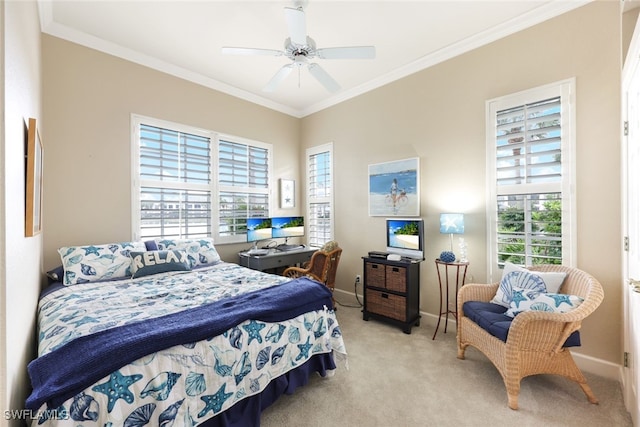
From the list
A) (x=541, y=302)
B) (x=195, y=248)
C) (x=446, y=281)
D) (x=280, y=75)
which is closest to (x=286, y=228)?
(x=195, y=248)

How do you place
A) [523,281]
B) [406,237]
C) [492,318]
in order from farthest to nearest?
[406,237] → [523,281] → [492,318]

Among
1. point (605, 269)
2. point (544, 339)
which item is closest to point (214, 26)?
point (544, 339)

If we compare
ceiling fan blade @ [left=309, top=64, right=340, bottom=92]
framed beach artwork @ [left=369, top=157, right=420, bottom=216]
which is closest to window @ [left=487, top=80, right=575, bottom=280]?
framed beach artwork @ [left=369, top=157, right=420, bottom=216]

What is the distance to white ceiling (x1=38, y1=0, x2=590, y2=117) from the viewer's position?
239 centimetres

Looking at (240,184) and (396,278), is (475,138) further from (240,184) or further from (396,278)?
(240,184)

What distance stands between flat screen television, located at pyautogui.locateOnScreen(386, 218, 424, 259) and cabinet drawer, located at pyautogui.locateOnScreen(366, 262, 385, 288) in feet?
0.97

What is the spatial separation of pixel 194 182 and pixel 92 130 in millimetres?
1156

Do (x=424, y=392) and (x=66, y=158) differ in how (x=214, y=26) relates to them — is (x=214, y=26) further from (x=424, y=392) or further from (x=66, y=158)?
(x=424, y=392)

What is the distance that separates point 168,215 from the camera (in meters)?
3.40

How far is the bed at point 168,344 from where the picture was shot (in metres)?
1.14

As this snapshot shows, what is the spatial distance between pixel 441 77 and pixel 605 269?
7.90 ft

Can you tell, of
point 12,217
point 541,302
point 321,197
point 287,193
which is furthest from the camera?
point 287,193

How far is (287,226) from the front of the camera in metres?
4.26

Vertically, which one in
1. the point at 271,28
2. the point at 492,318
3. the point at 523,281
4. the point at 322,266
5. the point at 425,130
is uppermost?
the point at 271,28
